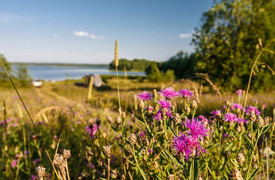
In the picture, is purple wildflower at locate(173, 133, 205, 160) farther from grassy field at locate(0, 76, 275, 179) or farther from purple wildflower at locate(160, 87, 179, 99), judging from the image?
purple wildflower at locate(160, 87, 179, 99)

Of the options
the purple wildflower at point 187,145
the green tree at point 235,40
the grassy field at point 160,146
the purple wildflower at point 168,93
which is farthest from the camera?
the green tree at point 235,40

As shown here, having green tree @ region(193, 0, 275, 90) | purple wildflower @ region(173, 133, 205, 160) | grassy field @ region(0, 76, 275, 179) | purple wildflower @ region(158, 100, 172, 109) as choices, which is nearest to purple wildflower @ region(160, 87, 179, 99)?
grassy field @ region(0, 76, 275, 179)

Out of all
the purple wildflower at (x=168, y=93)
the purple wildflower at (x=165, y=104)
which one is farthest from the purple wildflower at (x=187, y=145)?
the purple wildflower at (x=168, y=93)

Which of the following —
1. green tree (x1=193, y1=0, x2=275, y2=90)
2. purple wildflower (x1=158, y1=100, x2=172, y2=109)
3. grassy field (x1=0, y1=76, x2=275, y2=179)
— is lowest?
grassy field (x1=0, y1=76, x2=275, y2=179)

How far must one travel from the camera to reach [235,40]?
10.5 meters

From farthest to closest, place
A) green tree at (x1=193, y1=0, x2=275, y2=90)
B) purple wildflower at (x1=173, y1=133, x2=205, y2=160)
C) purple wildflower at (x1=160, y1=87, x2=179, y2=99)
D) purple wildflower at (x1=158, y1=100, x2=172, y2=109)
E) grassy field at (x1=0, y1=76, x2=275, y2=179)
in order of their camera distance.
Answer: green tree at (x1=193, y1=0, x2=275, y2=90), purple wildflower at (x1=160, y1=87, x2=179, y2=99), purple wildflower at (x1=158, y1=100, x2=172, y2=109), grassy field at (x1=0, y1=76, x2=275, y2=179), purple wildflower at (x1=173, y1=133, x2=205, y2=160)

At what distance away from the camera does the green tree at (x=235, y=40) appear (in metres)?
9.51

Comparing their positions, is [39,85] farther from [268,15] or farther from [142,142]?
[142,142]

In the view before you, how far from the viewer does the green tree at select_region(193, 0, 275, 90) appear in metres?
9.51

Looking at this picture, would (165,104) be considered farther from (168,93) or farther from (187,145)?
(187,145)

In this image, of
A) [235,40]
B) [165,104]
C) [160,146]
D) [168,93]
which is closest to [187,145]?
[160,146]

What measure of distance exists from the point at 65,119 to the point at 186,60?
21877 millimetres

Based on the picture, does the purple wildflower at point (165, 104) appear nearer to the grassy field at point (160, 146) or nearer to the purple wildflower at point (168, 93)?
the grassy field at point (160, 146)

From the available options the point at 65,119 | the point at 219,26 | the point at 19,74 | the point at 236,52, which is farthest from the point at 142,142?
the point at 19,74
